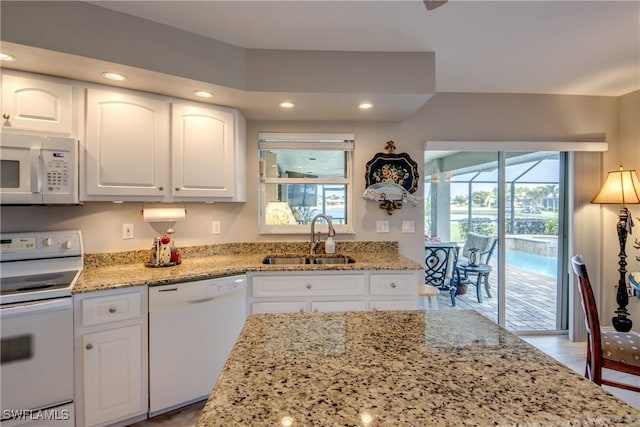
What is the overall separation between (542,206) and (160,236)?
373 cm

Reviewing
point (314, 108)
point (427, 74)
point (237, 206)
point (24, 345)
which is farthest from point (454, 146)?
point (24, 345)

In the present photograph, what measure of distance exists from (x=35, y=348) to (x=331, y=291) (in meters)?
1.71

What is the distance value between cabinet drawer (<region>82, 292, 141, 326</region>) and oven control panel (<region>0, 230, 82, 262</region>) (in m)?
0.55

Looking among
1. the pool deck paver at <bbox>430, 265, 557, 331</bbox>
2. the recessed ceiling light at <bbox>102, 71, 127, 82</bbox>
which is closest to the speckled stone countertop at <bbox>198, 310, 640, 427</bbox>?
the recessed ceiling light at <bbox>102, 71, 127, 82</bbox>

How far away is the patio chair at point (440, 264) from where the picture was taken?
10.5 ft

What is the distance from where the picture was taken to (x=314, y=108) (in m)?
2.54

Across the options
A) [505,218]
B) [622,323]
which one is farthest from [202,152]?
[622,323]

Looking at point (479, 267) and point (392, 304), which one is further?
point (479, 267)

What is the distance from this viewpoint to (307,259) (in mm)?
2799

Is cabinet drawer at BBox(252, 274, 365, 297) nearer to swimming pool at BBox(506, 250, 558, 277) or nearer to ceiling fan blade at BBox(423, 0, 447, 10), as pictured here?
ceiling fan blade at BBox(423, 0, 447, 10)

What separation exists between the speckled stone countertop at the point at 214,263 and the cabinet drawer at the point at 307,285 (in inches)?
3.0

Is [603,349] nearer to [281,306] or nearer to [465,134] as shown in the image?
[465,134]

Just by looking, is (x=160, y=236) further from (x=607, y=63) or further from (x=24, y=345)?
(x=607, y=63)

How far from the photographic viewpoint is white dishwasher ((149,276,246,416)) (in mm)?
1916
